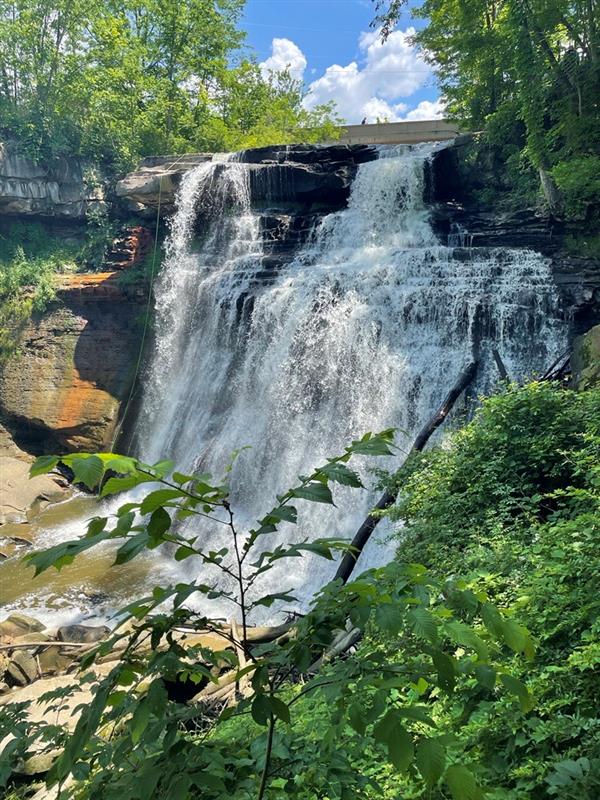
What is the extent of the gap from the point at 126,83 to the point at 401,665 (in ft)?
103

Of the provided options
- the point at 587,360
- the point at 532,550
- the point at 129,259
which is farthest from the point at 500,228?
the point at 129,259

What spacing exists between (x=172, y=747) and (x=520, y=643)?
0.91 m

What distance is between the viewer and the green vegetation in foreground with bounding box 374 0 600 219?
12.2 m

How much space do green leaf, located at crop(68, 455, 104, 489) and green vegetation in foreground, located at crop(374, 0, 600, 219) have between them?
13286 mm

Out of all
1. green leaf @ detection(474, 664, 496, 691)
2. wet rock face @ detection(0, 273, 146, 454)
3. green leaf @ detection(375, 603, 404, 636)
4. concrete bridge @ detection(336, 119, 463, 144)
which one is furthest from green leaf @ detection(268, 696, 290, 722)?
concrete bridge @ detection(336, 119, 463, 144)

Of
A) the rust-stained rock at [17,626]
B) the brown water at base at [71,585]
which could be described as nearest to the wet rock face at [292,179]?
the brown water at base at [71,585]

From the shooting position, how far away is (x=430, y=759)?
3.39ft

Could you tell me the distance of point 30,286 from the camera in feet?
58.4

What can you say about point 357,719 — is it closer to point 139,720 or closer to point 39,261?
point 139,720

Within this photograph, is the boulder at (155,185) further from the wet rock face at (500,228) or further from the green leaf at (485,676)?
the green leaf at (485,676)

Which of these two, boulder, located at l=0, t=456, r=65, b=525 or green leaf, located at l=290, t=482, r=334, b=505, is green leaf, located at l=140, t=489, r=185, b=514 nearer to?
green leaf, located at l=290, t=482, r=334, b=505

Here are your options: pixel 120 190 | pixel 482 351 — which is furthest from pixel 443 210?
pixel 120 190

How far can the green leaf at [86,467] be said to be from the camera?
1076 mm

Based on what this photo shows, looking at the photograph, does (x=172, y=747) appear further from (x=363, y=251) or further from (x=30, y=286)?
(x=30, y=286)
